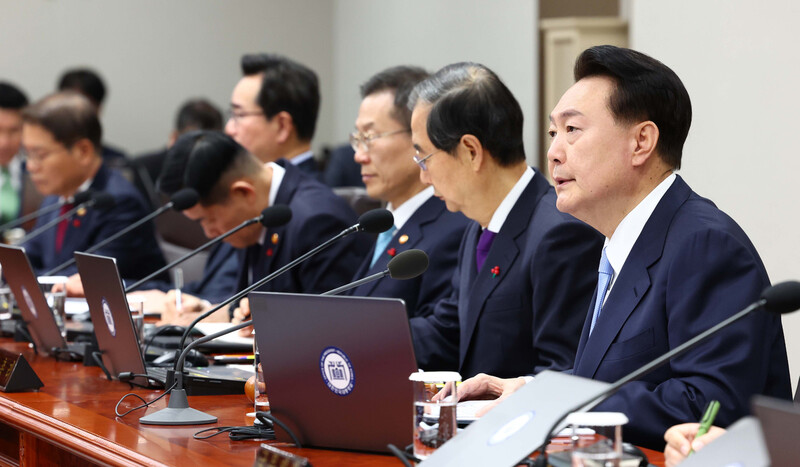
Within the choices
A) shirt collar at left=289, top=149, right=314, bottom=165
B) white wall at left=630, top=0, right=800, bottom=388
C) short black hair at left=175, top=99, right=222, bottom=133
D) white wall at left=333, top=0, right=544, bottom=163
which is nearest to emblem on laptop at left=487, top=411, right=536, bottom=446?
white wall at left=630, top=0, right=800, bottom=388

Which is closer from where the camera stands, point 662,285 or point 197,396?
point 662,285

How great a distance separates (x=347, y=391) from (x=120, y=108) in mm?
6519

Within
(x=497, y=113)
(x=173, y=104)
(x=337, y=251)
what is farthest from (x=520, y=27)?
(x=173, y=104)

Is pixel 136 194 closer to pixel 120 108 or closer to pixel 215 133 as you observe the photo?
pixel 215 133

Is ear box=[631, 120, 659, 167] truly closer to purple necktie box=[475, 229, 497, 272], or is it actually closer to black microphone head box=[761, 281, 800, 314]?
black microphone head box=[761, 281, 800, 314]

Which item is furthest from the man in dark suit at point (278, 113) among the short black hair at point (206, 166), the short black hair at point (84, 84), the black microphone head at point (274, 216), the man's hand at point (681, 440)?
the short black hair at point (84, 84)

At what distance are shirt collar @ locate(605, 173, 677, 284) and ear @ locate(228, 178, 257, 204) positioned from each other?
1.64 meters

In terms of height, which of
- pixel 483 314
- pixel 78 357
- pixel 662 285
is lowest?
pixel 78 357

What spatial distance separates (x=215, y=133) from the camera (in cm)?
339

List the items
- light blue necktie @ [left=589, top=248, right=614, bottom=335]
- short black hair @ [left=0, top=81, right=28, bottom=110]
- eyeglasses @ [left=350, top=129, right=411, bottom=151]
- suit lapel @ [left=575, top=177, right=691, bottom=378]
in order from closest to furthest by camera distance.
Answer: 1. suit lapel @ [left=575, top=177, right=691, bottom=378]
2. light blue necktie @ [left=589, top=248, right=614, bottom=335]
3. eyeglasses @ [left=350, top=129, right=411, bottom=151]
4. short black hair @ [left=0, top=81, right=28, bottom=110]

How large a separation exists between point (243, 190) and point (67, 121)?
1.54 m

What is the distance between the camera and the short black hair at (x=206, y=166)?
3297 mm

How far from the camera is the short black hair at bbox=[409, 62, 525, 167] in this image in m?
2.52

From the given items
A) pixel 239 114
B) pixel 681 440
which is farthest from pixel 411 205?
pixel 681 440
